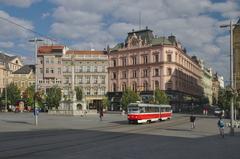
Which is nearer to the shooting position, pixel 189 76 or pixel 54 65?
pixel 54 65

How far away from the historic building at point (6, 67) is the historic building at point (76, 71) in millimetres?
11138

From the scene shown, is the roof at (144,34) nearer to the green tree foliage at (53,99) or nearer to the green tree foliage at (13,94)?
the green tree foliage at (53,99)

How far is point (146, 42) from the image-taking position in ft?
385

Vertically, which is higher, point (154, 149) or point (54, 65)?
point (54, 65)

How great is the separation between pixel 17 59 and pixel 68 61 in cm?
2534

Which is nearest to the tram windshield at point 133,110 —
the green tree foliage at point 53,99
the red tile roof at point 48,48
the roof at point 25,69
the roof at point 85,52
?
the green tree foliage at point 53,99

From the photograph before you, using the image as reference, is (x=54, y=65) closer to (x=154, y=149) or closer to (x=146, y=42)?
(x=146, y=42)

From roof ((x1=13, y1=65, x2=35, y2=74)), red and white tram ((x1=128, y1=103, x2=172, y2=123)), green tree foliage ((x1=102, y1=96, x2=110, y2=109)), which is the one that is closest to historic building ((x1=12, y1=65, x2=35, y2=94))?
roof ((x1=13, y1=65, x2=35, y2=74))

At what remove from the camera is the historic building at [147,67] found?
112875 mm

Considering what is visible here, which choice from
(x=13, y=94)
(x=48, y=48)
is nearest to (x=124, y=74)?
(x=48, y=48)

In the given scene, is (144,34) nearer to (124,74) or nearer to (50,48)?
(124,74)

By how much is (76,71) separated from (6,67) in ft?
72.2

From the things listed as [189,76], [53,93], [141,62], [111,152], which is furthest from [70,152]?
[189,76]

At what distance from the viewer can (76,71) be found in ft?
401
